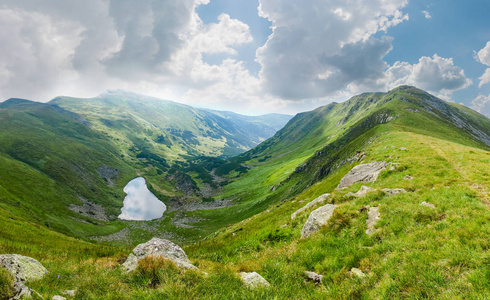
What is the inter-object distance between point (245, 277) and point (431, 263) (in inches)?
291

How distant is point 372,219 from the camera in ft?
43.6

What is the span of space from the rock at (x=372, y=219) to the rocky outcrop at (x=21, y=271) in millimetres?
15629

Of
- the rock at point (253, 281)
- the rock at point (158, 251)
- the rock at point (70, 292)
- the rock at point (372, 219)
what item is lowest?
the rock at point (158, 251)

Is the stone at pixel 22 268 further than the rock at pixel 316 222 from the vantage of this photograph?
No

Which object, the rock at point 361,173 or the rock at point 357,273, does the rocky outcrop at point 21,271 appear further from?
the rock at point 361,173

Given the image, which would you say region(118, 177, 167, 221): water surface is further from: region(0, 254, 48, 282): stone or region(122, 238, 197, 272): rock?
region(0, 254, 48, 282): stone

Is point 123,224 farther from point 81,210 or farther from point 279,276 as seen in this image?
point 279,276

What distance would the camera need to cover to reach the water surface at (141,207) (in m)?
148

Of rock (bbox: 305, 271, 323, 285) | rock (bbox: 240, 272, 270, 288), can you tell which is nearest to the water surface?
rock (bbox: 240, 272, 270, 288)

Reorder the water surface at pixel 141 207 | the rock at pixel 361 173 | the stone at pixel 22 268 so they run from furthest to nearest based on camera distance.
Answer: the water surface at pixel 141 207, the rock at pixel 361 173, the stone at pixel 22 268

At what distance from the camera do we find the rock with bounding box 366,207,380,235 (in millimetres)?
12255

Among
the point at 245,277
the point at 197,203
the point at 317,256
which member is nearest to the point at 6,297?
the point at 245,277

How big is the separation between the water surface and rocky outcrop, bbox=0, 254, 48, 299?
15616cm

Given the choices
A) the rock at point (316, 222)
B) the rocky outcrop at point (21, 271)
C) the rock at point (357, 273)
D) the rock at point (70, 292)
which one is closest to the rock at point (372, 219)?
the rock at point (316, 222)
